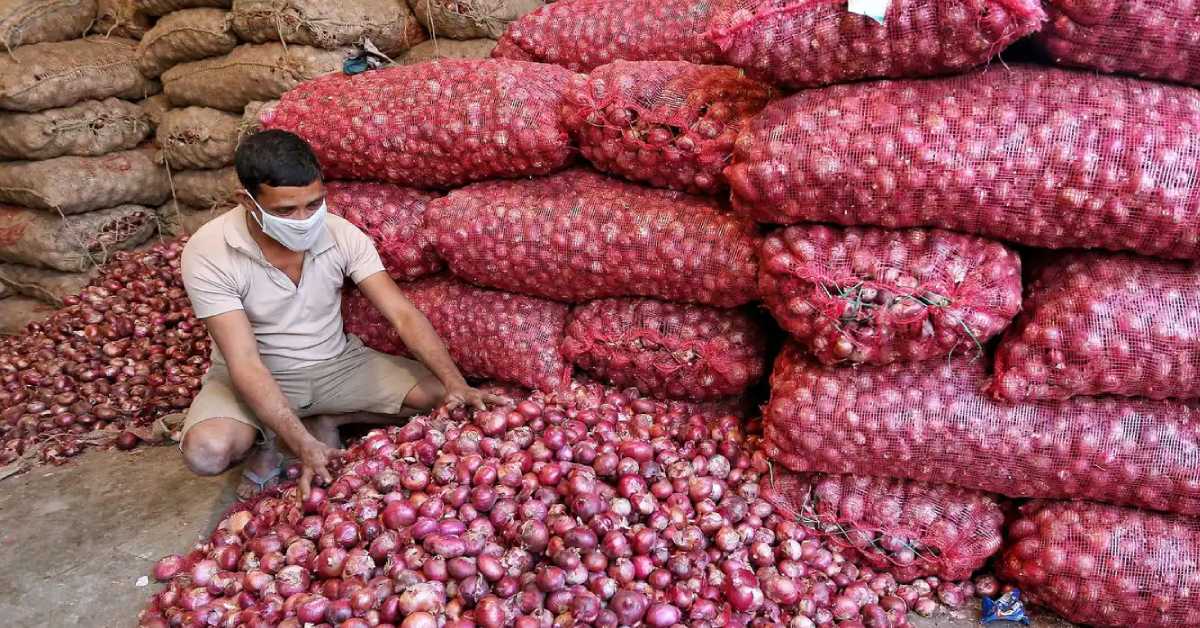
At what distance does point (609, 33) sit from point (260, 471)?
2.02 m

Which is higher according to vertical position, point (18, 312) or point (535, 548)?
point (535, 548)

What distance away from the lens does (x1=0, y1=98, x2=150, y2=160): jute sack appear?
12.6ft

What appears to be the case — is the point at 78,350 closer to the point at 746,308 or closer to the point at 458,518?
the point at 458,518

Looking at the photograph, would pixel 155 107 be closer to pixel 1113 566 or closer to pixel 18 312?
pixel 18 312

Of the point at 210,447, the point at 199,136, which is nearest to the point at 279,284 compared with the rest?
the point at 210,447

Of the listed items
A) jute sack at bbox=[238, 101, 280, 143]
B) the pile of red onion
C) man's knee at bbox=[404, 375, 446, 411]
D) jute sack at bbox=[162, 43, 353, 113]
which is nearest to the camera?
man's knee at bbox=[404, 375, 446, 411]

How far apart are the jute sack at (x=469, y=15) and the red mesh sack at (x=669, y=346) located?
1.64m

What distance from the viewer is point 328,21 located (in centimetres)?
334

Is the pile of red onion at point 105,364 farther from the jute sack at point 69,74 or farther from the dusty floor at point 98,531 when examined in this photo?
the jute sack at point 69,74

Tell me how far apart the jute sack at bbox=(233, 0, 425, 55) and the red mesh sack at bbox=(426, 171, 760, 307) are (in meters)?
1.37

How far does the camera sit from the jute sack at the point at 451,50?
3371 mm

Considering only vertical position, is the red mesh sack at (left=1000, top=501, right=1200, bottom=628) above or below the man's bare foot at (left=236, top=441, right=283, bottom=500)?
above

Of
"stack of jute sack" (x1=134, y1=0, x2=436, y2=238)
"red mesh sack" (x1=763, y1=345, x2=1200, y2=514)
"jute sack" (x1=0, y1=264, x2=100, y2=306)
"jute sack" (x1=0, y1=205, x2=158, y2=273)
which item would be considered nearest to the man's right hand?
"red mesh sack" (x1=763, y1=345, x2=1200, y2=514)

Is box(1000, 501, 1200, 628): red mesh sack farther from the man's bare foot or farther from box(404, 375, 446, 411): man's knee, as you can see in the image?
the man's bare foot
